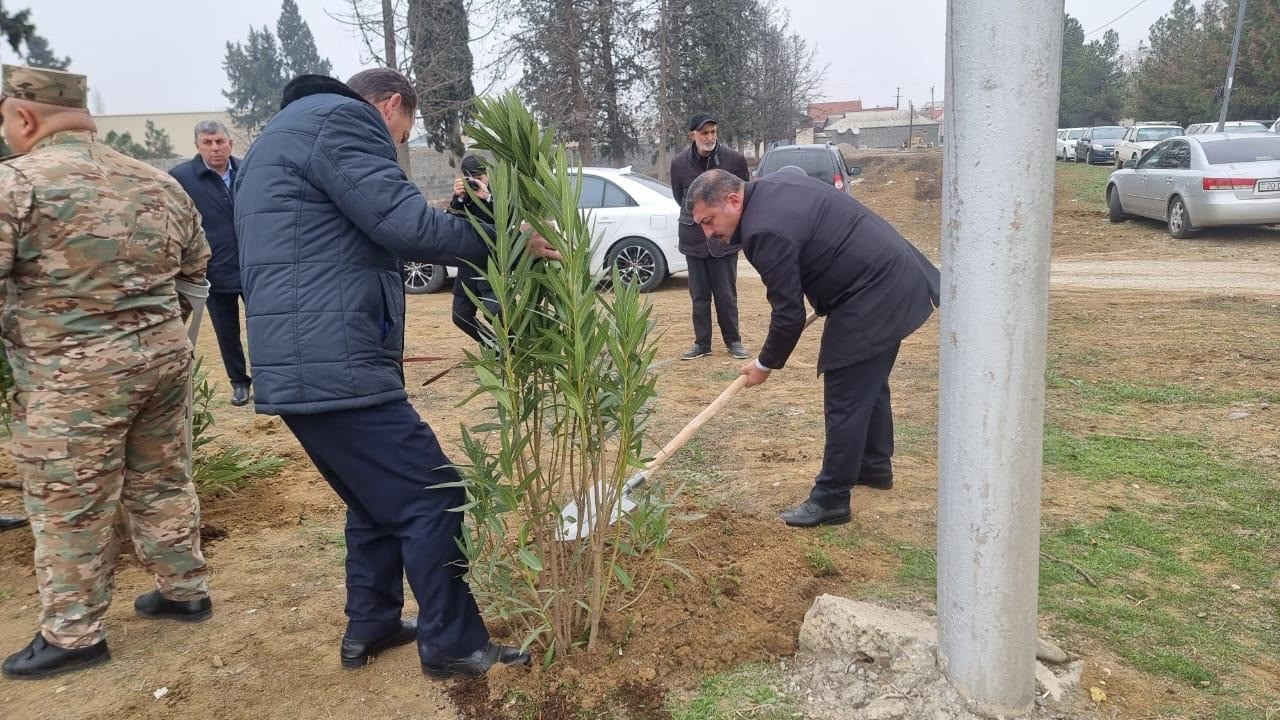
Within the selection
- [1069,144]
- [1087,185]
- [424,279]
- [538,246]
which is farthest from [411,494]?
[1069,144]

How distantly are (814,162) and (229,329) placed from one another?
35.0 feet

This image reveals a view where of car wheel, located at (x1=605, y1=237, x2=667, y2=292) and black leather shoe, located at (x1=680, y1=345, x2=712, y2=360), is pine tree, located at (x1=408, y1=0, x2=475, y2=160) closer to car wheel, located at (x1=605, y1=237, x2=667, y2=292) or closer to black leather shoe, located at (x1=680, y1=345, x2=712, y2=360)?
car wheel, located at (x1=605, y1=237, x2=667, y2=292)

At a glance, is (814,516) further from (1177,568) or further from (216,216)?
(216,216)

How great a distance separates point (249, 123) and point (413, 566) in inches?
2852

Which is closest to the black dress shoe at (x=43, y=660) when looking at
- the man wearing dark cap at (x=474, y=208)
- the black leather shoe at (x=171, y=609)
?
the black leather shoe at (x=171, y=609)

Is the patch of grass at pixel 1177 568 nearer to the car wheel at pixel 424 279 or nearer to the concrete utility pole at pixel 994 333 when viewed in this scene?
the concrete utility pole at pixel 994 333

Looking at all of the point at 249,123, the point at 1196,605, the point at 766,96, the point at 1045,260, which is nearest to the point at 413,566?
the point at 1045,260

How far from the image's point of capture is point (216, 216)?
20.5 feet

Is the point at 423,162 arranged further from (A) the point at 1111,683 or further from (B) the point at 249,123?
(B) the point at 249,123

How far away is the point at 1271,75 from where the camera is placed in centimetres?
3356

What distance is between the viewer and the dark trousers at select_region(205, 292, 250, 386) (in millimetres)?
6395

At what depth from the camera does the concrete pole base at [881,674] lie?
2.42 metres

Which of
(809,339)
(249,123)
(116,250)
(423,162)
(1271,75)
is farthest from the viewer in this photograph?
(249,123)

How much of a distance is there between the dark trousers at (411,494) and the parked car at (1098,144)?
113 ft
